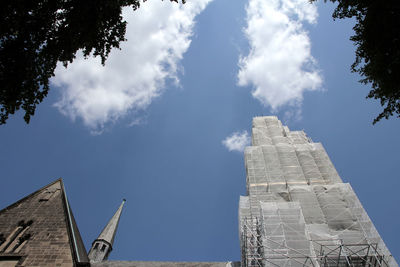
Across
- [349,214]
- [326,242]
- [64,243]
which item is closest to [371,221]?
[349,214]

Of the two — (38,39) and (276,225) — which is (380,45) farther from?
(276,225)

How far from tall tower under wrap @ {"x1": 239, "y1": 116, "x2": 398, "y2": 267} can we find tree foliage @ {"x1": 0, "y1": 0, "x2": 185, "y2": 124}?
11.2m

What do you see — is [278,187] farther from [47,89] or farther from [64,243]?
[47,89]

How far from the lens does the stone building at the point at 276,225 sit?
12.1 meters

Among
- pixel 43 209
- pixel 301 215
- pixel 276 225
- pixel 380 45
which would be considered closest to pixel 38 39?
pixel 380 45

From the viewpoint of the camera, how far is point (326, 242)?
1495cm

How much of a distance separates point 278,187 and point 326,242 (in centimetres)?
526

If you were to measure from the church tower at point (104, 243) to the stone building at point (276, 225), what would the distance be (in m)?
0.45

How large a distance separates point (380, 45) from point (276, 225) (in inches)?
423

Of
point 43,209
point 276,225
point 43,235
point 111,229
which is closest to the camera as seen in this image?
point 43,235

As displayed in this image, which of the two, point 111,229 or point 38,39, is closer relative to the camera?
point 38,39

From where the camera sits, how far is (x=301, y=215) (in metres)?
14.6

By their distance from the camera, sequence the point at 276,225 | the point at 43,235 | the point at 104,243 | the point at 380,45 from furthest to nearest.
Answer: the point at 104,243
the point at 276,225
the point at 43,235
the point at 380,45

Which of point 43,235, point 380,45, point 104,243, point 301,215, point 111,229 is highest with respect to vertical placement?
point 111,229
